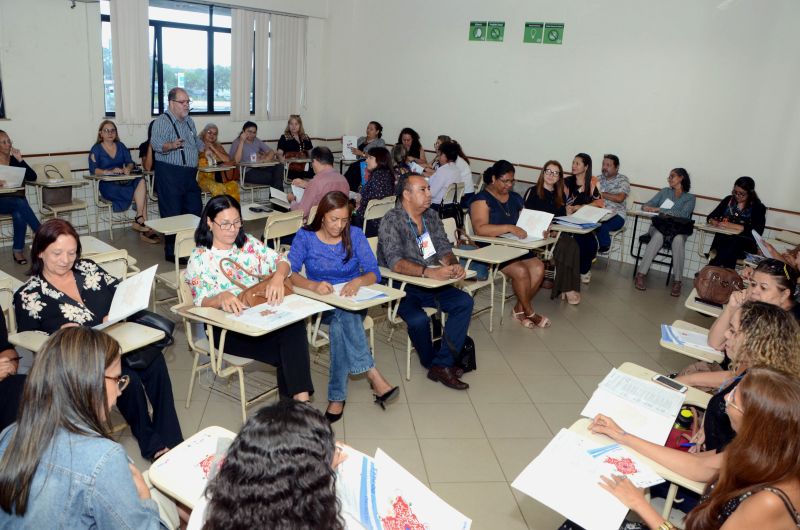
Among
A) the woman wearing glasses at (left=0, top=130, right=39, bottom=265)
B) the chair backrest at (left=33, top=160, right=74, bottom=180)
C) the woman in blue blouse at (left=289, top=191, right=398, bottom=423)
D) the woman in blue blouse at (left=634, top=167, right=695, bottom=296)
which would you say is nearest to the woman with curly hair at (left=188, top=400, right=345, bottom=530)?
the woman in blue blouse at (left=289, top=191, right=398, bottom=423)

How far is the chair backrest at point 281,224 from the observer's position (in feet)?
15.7

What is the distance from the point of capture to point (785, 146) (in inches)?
246

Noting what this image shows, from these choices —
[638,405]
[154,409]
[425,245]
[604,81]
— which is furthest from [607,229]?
[154,409]

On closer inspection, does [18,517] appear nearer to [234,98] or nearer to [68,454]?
[68,454]

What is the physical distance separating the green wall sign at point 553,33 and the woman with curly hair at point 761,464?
21.6 ft

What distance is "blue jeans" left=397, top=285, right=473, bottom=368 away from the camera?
13.3 ft

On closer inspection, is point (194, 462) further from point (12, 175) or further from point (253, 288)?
point (12, 175)

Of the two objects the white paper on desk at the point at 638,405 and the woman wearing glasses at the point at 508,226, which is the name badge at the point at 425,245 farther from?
the white paper on desk at the point at 638,405

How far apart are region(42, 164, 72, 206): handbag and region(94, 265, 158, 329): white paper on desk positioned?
4258 mm

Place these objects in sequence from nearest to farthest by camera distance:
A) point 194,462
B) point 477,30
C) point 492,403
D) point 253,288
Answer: point 194,462, point 253,288, point 492,403, point 477,30

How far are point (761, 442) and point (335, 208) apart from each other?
246 cm

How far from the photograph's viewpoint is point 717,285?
13.4 ft

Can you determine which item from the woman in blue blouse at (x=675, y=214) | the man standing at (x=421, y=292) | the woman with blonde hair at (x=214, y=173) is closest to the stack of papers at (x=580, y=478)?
the man standing at (x=421, y=292)

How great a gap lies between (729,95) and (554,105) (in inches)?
78.9
